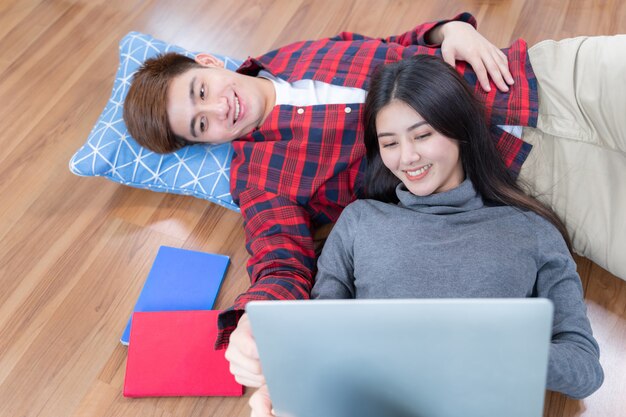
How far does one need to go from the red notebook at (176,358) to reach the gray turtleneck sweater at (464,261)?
0.30 m

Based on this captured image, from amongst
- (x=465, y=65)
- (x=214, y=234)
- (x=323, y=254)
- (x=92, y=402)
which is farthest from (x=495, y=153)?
(x=92, y=402)

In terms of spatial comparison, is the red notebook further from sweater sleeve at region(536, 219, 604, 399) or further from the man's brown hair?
sweater sleeve at region(536, 219, 604, 399)

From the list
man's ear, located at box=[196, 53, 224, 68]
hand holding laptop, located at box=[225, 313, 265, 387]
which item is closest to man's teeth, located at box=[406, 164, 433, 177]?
hand holding laptop, located at box=[225, 313, 265, 387]

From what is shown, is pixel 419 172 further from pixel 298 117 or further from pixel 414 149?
pixel 298 117

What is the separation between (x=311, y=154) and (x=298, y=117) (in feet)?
0.31

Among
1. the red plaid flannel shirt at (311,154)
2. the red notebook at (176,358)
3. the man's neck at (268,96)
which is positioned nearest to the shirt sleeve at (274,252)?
the red plaid flannel shirt at (311,154)

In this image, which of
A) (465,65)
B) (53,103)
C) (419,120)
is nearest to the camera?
(419,120)

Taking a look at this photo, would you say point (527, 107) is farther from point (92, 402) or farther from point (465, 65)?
point (92, 402)

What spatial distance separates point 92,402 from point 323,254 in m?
0.61

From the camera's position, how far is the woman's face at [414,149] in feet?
3.60

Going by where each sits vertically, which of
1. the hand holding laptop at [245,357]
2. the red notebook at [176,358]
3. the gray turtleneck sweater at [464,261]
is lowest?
the red notebook at [176,358]

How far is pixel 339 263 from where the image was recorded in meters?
1.18

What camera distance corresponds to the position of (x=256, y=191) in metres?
1.38

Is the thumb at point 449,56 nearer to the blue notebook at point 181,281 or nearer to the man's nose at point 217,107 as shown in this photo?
the man's nose at point 217,107
